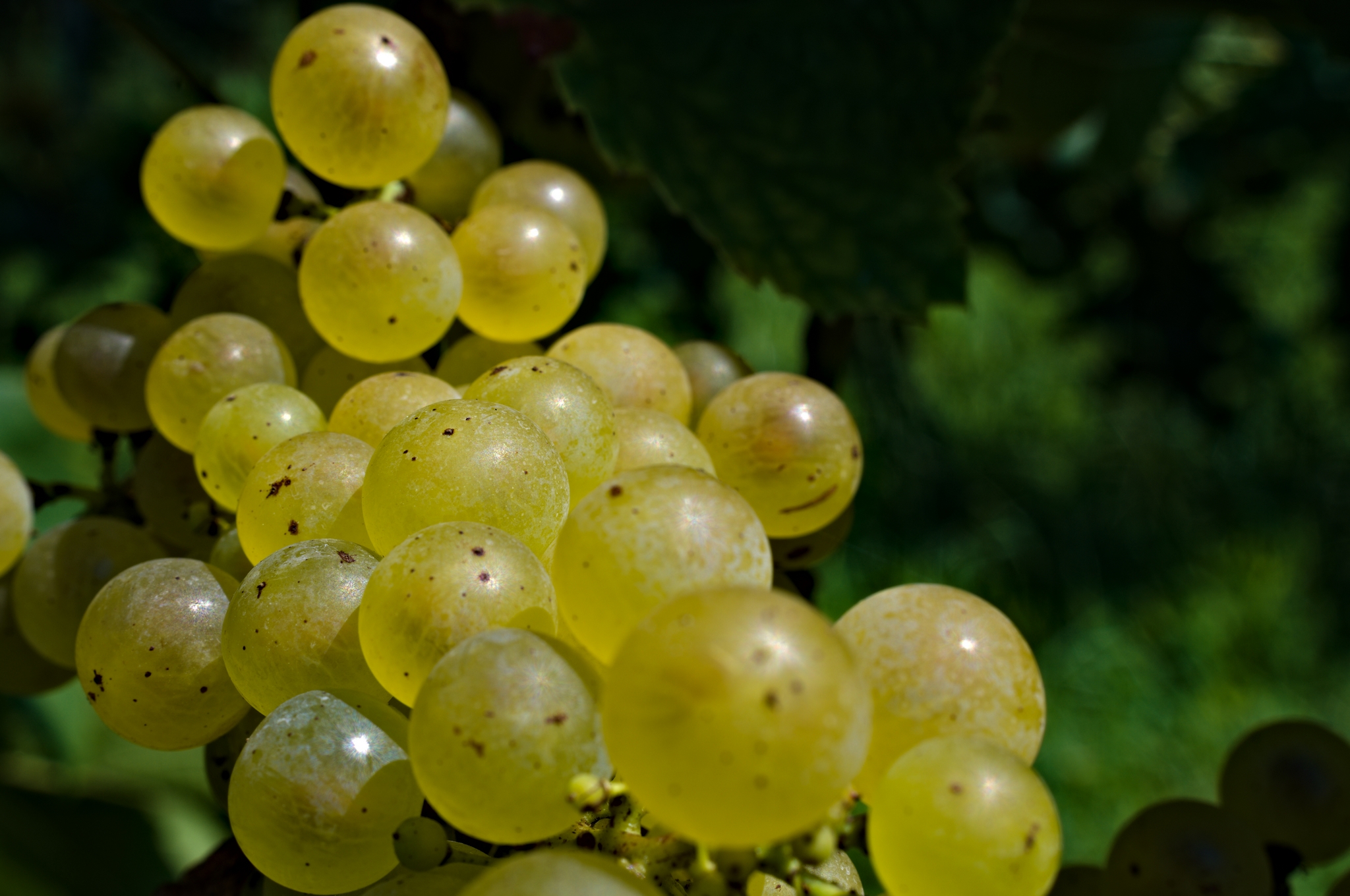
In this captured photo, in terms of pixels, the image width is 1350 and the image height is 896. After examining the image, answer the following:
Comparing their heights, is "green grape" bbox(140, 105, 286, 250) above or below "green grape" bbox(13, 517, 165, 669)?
above

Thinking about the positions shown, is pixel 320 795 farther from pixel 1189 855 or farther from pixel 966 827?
pixel 1189 855

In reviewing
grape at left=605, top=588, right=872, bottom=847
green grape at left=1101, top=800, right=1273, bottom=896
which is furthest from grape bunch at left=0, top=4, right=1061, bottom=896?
green grape at left=1101, top=800, right=1273, bottom=896

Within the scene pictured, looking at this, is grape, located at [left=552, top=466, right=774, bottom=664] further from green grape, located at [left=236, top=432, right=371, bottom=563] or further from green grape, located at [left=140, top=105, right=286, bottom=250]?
green grape, located at [left=140, top=105, right=286, bottom=250]

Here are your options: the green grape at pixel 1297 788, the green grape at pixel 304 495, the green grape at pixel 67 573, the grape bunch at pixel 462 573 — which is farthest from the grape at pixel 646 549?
the green grape at pixel 1297 788

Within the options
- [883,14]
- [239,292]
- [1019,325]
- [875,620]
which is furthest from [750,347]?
[875,620]

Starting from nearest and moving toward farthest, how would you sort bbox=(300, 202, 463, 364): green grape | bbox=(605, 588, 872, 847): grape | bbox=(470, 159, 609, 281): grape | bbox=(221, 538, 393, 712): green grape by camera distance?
bbox=(605, 588, 872, 847): grape
bbox=(221, 538, 393, 712): green grape
bbox=(300, 202, 463, 364): green grape
bbox=(470, 159, 609, 281): grape

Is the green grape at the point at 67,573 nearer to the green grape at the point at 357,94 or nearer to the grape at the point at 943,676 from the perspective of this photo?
the green grape at the point at 357,94

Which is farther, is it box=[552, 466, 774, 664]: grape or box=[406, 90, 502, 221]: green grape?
box=[406, 90, 502, 221]: green grape
